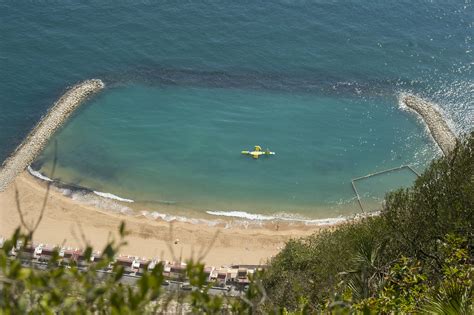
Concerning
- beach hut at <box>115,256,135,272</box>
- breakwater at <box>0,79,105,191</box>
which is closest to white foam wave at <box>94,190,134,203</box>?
breakwater at <box>0,79,105,191</box>

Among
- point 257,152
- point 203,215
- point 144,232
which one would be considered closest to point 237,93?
point 257,152

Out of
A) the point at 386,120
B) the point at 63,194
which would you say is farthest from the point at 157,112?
the point at 386,120

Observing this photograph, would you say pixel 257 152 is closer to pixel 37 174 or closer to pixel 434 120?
pixel 434 120

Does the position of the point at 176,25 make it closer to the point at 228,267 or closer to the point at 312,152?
the point at 312,152

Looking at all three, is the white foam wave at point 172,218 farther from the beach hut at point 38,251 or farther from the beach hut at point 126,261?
the beach hut at point 38,251

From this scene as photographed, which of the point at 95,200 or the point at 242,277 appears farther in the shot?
the point at 95,200

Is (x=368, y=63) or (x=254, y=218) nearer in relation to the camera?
(x=254, y=218)
